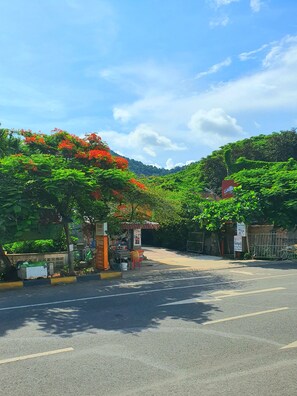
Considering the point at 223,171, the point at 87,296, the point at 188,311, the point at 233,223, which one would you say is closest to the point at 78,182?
the point at 87,296

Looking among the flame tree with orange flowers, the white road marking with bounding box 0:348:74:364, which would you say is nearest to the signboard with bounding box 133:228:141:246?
the flame tree with orange flowers

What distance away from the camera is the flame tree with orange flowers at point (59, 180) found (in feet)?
40.7

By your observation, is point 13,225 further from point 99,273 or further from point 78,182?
point 99,273

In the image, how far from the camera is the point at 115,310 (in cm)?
912

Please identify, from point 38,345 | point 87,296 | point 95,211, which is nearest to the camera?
point 38,345

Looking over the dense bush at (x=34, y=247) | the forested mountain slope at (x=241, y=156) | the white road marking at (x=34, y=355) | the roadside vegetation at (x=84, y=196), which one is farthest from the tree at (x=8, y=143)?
the forested mountain slope at (x=241, y=156)

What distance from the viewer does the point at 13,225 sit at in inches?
492

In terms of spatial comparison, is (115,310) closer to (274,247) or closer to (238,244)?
(238,244)

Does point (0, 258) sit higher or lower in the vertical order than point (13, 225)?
lower

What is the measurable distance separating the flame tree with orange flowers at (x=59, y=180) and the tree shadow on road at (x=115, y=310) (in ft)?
A: 8.54

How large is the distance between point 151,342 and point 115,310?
107 inches

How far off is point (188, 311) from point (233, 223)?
50.3ft

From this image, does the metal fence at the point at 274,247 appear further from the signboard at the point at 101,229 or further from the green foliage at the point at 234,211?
the signboard at the point at 101,229

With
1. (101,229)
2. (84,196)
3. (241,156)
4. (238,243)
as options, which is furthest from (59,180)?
(241,156)
